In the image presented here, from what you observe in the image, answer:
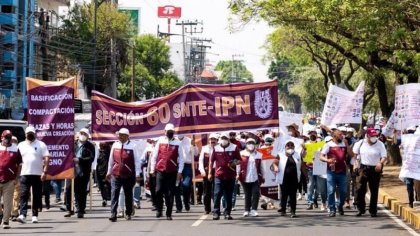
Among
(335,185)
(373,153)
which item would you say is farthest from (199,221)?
(373,153)

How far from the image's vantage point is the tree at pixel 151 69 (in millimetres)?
76625

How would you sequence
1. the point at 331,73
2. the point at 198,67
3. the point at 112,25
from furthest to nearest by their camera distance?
the point at 198,67
the point at 112,25
the point at 331,73

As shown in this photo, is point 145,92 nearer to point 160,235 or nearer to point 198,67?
point 198,67

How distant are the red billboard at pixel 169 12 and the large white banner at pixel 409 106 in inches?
4285

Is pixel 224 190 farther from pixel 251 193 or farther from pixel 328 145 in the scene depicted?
pixel 328 145

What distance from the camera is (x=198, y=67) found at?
12294cm

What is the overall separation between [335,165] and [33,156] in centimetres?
571

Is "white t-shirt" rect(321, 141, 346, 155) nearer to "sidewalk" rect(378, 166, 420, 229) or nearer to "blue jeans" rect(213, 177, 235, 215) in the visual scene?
"sidewalk" rect(378, 166, 420, 229)

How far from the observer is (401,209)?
17281mm

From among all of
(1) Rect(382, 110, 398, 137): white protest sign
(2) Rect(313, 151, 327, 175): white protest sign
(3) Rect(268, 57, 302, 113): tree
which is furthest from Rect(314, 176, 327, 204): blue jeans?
(3) Rect(268, 57, 302, 113): tree

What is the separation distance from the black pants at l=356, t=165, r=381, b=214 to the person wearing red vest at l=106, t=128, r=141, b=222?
432 centimetres

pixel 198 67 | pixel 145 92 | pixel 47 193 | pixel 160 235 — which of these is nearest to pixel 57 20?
pixel 145 92

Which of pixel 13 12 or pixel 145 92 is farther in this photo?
pixel 145 92

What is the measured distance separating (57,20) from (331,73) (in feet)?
78.7
